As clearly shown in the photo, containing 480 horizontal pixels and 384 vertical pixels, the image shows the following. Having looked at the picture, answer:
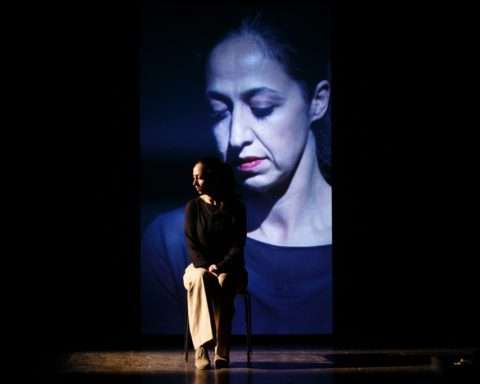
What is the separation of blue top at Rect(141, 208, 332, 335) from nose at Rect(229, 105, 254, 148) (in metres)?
0.59

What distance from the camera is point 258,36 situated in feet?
21.5

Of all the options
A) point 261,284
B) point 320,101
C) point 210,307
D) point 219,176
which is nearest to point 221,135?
point 320,101

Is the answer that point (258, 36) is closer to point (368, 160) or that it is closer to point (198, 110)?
point (198, 110)

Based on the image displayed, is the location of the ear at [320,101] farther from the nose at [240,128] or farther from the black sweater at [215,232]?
the black sweater at [215,232]

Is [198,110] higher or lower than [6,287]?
higher

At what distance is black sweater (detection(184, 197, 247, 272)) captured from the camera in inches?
213

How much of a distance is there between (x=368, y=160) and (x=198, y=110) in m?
1.19

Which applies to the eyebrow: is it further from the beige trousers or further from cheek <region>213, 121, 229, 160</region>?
the beige trousers

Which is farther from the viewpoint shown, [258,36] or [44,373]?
[258,36]

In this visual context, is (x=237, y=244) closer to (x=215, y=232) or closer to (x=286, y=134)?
(x=215, y=232)

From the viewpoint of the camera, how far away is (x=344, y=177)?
21.8ft

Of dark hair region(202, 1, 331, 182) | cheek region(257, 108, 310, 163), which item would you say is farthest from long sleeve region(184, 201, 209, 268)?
dark hair region(202, 1, 331, 182)

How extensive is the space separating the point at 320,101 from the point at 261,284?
1.27 meters

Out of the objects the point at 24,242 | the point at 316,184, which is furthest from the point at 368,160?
the point at 24,242
